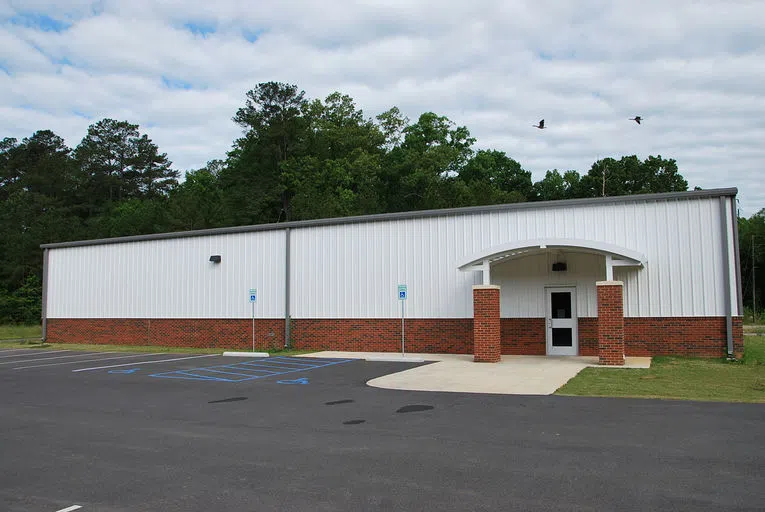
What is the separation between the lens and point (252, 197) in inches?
2167

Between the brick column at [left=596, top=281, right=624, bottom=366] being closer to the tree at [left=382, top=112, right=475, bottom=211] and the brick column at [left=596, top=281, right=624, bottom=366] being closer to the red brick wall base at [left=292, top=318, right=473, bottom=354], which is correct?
the red brick wall base at [left=292, top=318, right=473, bottom=354]

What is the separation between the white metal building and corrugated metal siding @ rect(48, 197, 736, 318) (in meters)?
0.04

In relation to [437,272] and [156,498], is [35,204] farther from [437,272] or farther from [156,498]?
[156,498]

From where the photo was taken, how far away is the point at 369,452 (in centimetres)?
800

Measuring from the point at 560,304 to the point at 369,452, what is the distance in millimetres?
13817

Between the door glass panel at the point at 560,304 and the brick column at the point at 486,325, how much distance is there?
2446 millimetres

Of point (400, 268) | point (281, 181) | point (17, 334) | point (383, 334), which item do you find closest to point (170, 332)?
point (383, 334)

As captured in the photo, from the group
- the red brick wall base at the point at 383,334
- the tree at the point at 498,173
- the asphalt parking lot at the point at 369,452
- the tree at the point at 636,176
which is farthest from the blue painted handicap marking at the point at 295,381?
the tree at the point at 636,176

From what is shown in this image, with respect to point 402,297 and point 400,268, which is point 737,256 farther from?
point 400,268

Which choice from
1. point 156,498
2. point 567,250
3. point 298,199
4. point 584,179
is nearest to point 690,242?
point 567,250

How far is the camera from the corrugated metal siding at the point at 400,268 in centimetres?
1892

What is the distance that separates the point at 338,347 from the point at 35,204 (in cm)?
5092

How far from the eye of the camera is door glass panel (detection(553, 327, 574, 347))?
800 inches

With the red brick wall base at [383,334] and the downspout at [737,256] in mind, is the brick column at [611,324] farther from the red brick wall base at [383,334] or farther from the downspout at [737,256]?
the red brick wall base at [383,334]
